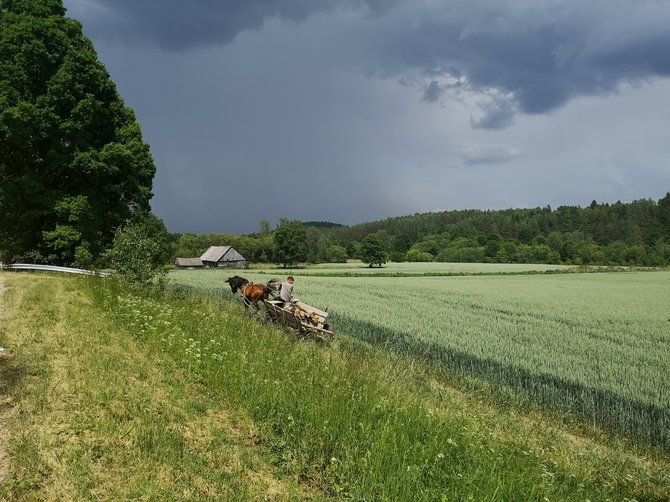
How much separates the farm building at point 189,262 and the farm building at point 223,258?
6.74 metres

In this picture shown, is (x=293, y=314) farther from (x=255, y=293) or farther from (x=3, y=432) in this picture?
(x=3, y=432)

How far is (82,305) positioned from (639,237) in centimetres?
13844

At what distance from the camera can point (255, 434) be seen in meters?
5.00

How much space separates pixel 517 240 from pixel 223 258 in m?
85.6

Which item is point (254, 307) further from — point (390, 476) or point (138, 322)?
point (390, 476)

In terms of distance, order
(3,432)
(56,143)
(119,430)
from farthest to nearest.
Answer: (56,143), (119,430), (3,432)

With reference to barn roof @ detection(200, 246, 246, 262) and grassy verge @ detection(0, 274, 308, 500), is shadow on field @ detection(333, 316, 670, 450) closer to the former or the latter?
grassy verge @ detection(0, 274, 308, 500)

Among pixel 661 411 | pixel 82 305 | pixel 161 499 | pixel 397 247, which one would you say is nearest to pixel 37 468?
pixel 161 499

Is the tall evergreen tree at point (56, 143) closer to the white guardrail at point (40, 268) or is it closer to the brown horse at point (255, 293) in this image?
the white guardrail at point (40, 268)

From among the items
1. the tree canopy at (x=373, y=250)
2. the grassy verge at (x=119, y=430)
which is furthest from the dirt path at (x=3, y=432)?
the tree canopy at (x=373, y=250)

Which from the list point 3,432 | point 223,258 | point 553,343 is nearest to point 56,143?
point 3,432

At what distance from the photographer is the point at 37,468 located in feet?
12.5

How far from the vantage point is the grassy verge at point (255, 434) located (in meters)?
3.95

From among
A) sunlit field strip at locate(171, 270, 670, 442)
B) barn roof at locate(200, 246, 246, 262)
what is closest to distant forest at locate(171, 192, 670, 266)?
barn roof at locate(200, 246, 246, 262)
